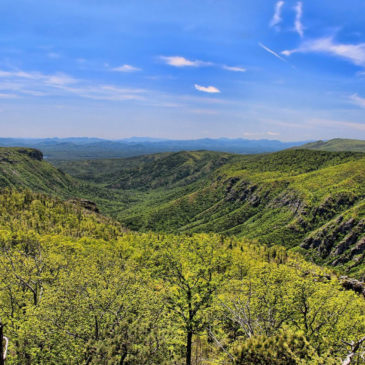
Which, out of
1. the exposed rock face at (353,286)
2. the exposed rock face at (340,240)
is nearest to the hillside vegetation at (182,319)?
the exposed rock face at (353,286)

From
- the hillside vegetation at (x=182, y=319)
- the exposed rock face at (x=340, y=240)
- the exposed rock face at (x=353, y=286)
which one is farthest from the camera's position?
the exposed rock face at (x=340, y=240)

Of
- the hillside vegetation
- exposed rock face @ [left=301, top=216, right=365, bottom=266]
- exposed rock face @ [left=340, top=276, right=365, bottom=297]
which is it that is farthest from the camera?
exposed rock face @ [left=301, top=216, right=365, bottom=266]

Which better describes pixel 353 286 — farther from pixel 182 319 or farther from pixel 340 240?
pixel 340 240

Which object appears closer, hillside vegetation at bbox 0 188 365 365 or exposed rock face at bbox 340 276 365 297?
hillside vegetation at bbox 0 188 365 365

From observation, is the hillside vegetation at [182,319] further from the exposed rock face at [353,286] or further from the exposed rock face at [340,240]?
the exposed rock face at [340,240]

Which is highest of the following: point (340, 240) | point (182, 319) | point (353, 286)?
point (182, 319)

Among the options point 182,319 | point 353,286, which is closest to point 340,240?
point 353,286

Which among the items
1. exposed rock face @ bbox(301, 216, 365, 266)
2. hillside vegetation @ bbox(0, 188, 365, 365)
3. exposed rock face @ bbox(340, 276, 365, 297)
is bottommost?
exposed rock face @ bbox(301, 216, 365, 266)

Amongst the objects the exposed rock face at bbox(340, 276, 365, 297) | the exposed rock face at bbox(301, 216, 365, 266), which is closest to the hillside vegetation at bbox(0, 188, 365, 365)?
the exposed rock face at bbox(340, 276, 365, 297)

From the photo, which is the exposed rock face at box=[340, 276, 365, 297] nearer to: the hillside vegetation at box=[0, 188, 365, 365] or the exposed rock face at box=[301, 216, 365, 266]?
the hillside vegetation at box=[0, 188, 365, 365]

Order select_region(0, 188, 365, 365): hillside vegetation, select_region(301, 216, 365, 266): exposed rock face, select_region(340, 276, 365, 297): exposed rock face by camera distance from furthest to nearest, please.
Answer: select_region(301, 216, 365, 266): exposed rock face < select_region(340, 276, 365, 297): exposed rock face < select_region(0, 188, 365, 365): hillside vegetation

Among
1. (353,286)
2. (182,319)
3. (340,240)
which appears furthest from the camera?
(340,240)

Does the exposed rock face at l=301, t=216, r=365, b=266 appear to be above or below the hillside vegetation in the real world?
below

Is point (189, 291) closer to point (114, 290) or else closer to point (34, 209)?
point (114, 290)
